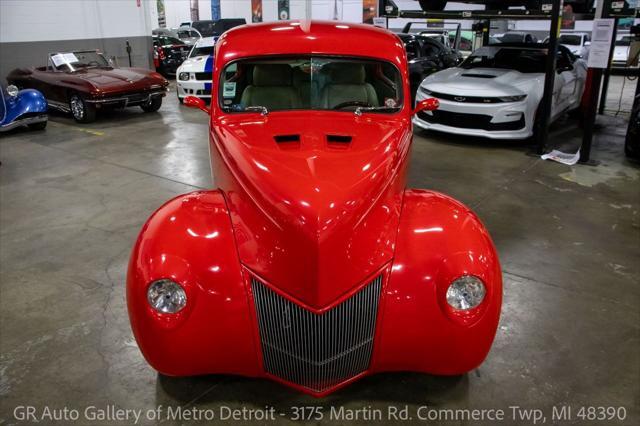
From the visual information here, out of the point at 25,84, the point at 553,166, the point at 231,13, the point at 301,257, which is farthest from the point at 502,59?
the point at 231,13

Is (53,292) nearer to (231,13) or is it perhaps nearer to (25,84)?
(25,84)

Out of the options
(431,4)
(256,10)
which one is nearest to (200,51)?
(431,4)

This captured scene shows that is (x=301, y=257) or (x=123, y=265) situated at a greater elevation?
(x=301, y=257)

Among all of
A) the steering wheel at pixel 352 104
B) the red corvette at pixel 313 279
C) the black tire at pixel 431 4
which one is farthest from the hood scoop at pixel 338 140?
the black tire at pixel 431 4

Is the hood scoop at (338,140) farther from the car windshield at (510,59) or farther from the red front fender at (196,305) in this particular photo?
the car windshield at (510,59)

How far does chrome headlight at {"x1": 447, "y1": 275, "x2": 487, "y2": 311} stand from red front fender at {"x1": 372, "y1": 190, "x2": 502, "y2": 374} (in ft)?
0.08

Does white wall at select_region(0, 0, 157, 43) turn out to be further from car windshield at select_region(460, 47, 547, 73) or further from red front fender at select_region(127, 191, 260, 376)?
red front fender at select_region(127, 191, 260, 376)

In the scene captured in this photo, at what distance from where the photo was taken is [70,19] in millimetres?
13352

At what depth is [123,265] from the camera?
12.8 ft

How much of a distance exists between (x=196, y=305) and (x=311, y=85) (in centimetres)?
178

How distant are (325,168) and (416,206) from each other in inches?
20.3

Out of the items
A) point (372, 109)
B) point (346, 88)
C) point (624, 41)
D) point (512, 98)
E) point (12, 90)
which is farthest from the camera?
point (624, 41)

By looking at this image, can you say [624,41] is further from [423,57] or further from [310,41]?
[310,41]

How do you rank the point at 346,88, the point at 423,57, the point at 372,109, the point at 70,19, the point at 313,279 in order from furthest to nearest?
1. the point at 70,19
2. the point at 423,57
3. the point at 346,88
4. the point at 372,109
5. the point at 313,279
